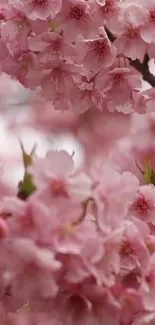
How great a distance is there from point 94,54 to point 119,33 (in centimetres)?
6

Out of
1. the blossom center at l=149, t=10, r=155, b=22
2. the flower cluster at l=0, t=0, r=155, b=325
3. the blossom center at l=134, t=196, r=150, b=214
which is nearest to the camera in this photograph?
the flower cluster at l=0, t=0, r=155, b=325

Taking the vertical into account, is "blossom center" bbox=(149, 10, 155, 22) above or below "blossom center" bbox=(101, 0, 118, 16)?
below

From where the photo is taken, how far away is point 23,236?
757 mm

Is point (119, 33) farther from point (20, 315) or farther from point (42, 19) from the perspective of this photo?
point (20, 315)

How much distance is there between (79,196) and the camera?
2.58 ft

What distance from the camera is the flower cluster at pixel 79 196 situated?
Answer: 30.1 inches

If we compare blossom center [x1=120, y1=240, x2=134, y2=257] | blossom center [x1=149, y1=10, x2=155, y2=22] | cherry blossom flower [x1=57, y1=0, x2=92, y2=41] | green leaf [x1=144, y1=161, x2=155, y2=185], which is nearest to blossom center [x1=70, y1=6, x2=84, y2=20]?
cherry blossom flower [x1=57, y1=0, x2=92, y2=41]

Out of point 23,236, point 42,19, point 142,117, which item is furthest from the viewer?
point 142,117

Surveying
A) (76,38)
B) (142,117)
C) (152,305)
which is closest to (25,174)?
(152,305)

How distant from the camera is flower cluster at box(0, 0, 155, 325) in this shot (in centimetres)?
76

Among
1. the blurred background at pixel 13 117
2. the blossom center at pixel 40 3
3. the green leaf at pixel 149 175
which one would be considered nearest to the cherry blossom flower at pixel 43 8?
the blossom center at pixel 40 3

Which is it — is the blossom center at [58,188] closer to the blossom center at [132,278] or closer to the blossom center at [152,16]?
the blossom center at [132,278]

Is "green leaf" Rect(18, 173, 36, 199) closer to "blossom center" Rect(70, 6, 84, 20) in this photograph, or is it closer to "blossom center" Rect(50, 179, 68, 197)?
"blossom center" Rect(50, 179, 68, 197)

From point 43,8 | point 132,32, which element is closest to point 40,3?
point 43,8
